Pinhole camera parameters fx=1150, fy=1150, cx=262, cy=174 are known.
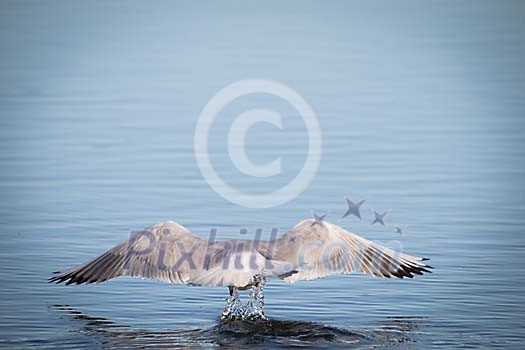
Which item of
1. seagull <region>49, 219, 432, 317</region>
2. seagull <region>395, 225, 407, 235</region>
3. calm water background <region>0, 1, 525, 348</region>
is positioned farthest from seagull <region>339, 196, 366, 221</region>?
seagull <region>49, 219, 432, 317</region>

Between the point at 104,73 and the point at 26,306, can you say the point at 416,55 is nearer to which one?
the point at 104,73

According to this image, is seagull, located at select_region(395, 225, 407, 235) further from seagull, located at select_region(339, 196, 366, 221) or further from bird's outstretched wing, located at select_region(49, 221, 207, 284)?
bird's outstretched wing, located at select_region(49, 221, 207, 284)

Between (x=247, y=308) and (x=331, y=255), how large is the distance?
0.98m

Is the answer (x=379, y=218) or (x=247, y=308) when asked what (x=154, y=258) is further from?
(x=379, y=218)

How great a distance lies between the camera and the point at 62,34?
30.1 m

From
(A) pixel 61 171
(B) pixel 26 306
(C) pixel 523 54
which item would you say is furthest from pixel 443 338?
(C) pixel 523 54

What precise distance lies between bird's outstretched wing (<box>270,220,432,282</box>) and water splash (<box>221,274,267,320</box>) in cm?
56

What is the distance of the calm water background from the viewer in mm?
10906

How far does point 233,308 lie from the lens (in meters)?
10.9

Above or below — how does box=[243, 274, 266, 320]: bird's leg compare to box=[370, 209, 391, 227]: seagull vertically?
below

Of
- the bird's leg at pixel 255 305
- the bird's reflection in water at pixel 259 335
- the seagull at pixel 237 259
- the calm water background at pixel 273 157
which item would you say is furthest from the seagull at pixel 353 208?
the bird's reflection in water at pixel 259 335

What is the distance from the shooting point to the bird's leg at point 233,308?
10.8m

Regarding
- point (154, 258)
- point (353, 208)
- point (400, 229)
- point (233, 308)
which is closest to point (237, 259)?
point (154, 258)

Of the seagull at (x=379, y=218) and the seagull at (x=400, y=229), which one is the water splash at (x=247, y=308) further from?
the seagull at (x=379, y=218)
